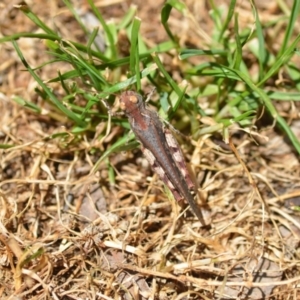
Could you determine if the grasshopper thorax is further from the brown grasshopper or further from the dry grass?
the dry grass

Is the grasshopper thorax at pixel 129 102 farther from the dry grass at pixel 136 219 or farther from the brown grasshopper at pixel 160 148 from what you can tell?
the dry grass at pixel 136 219

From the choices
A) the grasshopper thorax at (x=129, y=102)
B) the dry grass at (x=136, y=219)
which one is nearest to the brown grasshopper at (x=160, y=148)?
the grasshopper thorax at (x=129, y=102)

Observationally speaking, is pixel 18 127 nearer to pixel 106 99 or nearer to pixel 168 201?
pixel 106 99

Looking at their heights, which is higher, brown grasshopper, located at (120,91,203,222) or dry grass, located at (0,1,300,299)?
brown grasshopper, located at (120,91,203,222)

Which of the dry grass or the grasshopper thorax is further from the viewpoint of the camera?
the grasshopper thorax

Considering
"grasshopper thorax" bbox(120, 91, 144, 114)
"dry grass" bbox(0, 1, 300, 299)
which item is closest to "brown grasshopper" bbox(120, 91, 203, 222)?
"grasshopper thorax" bbox(120, 91, 144, 114)

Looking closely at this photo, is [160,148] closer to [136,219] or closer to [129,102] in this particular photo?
[129,102]

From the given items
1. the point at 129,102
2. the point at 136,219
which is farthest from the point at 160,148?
the point at 136,219

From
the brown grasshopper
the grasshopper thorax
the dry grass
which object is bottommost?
the dry grass
